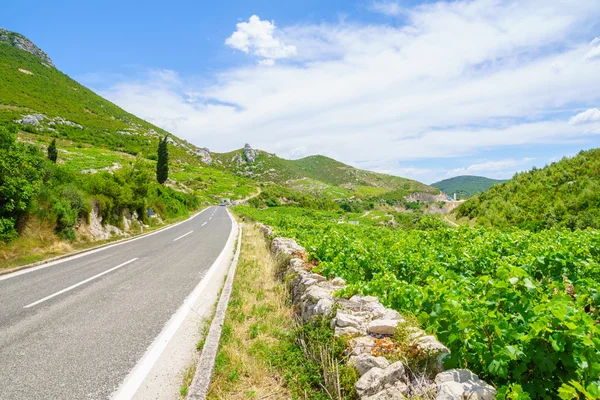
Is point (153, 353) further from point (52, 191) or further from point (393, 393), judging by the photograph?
point (52, 191)

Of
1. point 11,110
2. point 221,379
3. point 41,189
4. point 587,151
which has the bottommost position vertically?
point 221,379

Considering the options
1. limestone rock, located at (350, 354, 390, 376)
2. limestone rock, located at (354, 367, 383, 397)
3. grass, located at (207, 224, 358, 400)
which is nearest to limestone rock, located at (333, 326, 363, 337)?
grass, located at (207, 224, 358, 400)

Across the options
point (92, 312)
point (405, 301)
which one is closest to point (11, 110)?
point (92, 312)

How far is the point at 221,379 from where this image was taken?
13.8 feet

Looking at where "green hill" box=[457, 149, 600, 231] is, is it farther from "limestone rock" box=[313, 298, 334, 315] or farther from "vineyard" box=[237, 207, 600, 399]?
"limestone rock" box=[313, 298, 334, 315]

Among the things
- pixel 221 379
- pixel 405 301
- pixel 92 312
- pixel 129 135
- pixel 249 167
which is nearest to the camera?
pixel 221 379

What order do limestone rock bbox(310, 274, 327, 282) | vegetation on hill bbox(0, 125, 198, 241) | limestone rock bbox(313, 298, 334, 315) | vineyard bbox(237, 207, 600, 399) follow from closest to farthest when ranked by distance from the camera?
vineyard bbox(237, 207, 600, 399)
limestone rock bbox(313, 298, 334, 315)
limestone rock bbox(310, 274, 327, 282)
vegetation on hill bbox(0, 125, 198, 241)

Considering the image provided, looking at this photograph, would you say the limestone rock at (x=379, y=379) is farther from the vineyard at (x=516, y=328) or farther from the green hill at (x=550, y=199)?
the green hill at (x=550, y=199)

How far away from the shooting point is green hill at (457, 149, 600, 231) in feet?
73.7

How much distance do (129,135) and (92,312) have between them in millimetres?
104797

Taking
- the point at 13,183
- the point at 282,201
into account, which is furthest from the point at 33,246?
the point at 282,201

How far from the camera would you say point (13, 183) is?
11.1 meters

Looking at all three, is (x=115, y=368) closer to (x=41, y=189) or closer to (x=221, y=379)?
(x=221, y=379)

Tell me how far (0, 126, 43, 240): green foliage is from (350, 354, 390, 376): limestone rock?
44.2ft
